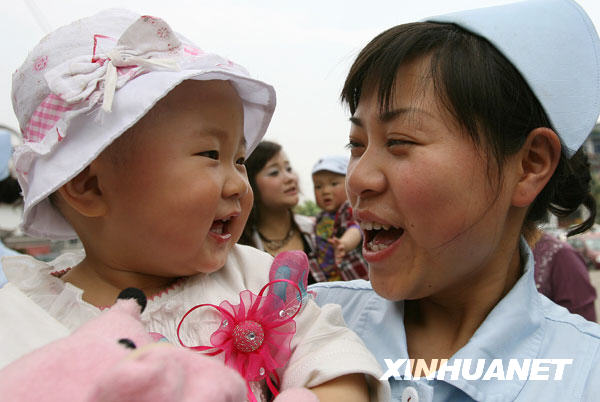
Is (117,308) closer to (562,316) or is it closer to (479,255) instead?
(479,255)

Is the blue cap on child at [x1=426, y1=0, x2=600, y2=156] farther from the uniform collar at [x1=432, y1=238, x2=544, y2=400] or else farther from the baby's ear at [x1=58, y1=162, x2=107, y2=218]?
the baby's ear at [x1=58, y1=162, x2=107, y2=218]

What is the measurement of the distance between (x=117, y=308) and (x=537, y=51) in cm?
122

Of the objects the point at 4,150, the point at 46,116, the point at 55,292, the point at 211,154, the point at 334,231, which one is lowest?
the point at 334,231

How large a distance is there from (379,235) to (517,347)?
19.2 inches

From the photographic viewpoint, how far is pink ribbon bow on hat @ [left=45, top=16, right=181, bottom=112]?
4.30 ft

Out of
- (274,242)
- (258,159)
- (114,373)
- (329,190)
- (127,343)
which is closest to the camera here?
(114,373)

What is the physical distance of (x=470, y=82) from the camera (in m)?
1.33

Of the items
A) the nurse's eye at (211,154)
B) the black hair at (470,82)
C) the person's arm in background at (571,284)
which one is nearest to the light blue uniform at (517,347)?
the black hair at (470,82)

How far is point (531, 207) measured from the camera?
5.35 ft

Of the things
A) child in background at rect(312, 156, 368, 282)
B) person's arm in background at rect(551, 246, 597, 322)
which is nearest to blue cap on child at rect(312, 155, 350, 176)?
child in background at rect(312, 156, 368, 282)

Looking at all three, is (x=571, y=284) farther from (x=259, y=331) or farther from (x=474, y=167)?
(x=259, y=331)

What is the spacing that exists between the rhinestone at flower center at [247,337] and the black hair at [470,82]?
2.26 feet

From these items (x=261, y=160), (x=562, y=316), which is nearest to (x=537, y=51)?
(x=562, y=316)

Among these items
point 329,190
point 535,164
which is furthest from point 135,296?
point 329,190
